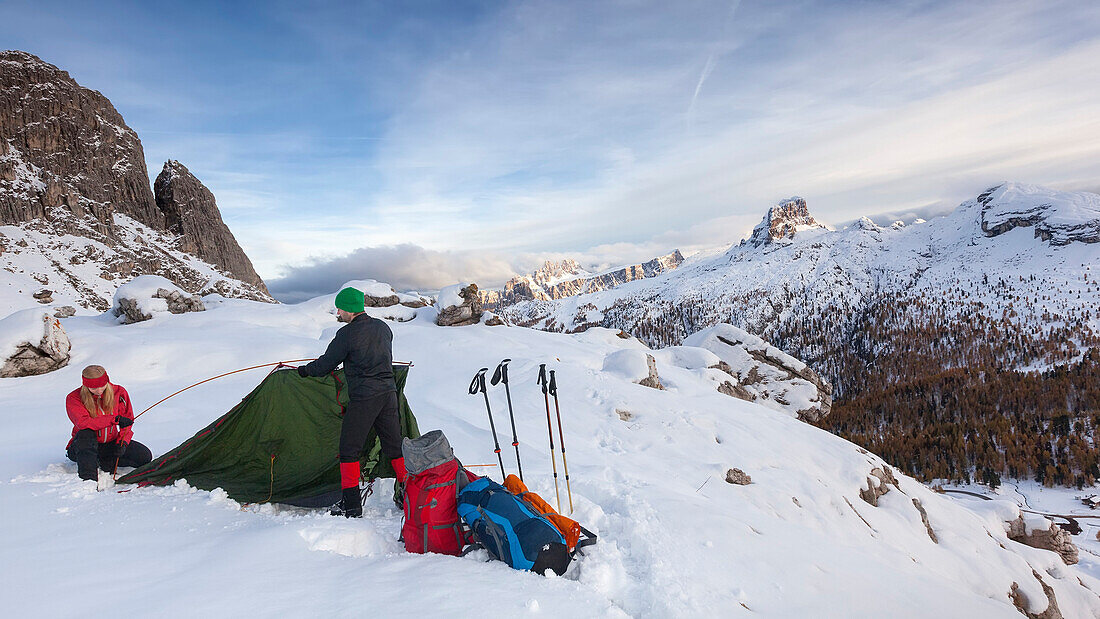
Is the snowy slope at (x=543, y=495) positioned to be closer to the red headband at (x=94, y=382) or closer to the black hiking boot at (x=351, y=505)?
the black hiking boot at (x=351, y=505)

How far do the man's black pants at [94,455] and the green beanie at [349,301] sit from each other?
4134 mm

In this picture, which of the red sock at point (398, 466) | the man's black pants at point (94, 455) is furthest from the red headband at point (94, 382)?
the red sock at point (398, 466)

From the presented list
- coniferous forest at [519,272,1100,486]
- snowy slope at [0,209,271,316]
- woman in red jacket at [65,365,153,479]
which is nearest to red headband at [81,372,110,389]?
woman in red jacket at [65,365,153,479]

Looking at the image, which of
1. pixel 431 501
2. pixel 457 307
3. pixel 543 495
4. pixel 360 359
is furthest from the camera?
pixel 457 307

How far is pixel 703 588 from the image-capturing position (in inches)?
186

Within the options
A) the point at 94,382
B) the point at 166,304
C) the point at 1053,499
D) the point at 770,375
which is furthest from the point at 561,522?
the point at 1053,499

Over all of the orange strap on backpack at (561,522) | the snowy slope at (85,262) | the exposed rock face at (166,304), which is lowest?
the orange strap on backpack at (561,522)

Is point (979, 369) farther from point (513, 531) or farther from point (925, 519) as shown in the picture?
point (513, 531)

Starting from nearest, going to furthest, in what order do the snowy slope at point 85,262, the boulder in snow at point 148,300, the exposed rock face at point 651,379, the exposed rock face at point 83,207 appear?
the exposed rock face at point 651,379, the boulder in snow at point 148,300, the snowy slope at point 85,262, the exposed rock face at point 83,207

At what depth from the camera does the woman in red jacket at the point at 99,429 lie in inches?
245

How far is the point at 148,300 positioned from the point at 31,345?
23.3 ft

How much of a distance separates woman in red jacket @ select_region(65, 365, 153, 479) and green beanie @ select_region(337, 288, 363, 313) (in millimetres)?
3666

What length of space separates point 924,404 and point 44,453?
122610 mm

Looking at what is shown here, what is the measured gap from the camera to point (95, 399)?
252 inches
